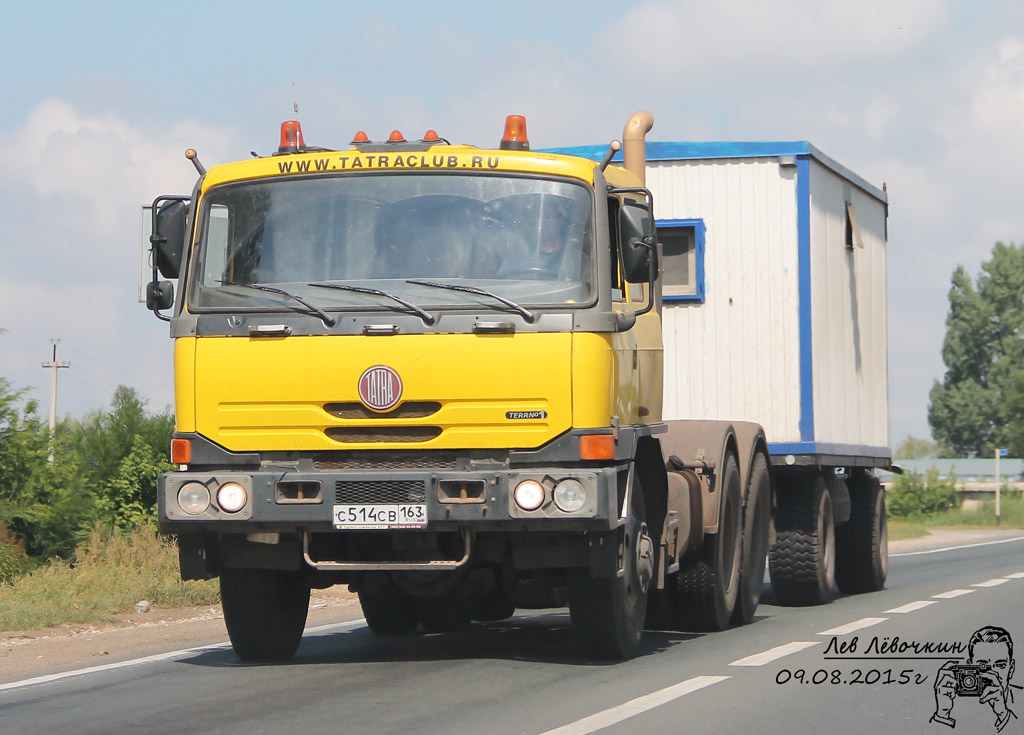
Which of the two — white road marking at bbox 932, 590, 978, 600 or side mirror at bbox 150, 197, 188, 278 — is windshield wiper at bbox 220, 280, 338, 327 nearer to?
side mirror at bbox 150, 197, 188, 278

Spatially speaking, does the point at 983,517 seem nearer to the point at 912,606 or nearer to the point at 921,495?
the point at 921,495

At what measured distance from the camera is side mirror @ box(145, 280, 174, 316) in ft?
29.8

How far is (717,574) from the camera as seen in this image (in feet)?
37.2

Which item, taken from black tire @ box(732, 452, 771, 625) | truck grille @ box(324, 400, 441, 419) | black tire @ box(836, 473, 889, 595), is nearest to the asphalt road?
black tire @ box(732, 452, 771, 625)

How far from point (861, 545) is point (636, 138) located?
246 inches

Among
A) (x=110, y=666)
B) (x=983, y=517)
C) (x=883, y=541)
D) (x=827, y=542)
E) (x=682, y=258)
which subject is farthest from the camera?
(x=983, y=517)

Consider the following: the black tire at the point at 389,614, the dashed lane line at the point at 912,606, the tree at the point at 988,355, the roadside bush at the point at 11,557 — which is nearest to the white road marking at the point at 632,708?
the black tire at the point at 389,614

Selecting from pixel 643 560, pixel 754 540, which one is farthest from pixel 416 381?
pixel 754 540

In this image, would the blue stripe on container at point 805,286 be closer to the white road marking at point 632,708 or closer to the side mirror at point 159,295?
the white road marking at point 632,708

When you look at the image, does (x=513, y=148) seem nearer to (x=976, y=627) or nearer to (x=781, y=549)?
(x=976, y=627)

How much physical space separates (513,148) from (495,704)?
3.34m

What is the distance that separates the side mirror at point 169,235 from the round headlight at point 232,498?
137cm

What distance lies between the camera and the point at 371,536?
29.0 feet

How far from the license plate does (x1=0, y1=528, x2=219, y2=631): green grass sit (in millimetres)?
4973
